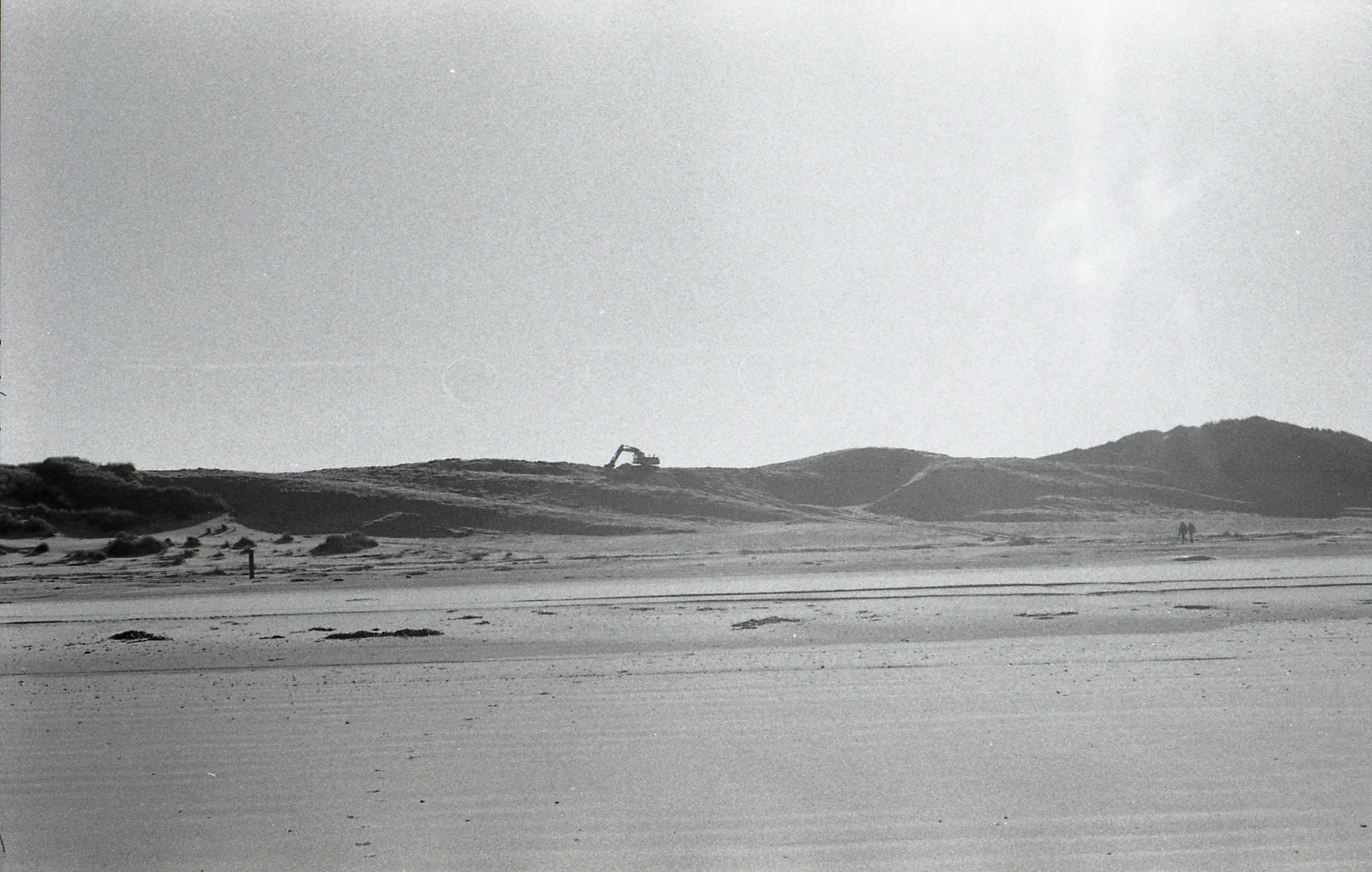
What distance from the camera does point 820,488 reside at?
85062 mm

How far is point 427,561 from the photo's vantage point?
1412 inches

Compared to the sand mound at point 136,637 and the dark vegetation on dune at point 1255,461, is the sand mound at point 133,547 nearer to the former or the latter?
the sand mound at point 136,637

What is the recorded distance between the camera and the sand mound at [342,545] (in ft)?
128

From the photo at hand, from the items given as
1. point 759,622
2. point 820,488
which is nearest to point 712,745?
point 759,622

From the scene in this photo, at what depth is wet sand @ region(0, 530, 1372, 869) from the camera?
587cm

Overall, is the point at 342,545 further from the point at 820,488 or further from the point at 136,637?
the point at 820,488

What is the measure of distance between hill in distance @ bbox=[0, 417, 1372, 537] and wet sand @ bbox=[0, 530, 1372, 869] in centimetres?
3509

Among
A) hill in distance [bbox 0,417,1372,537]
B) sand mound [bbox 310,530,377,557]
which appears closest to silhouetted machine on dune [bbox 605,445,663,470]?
hill in distance [bbox 0,417,1372,537]

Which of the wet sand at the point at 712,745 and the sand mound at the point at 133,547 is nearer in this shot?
the wet sand at the point at 712,745

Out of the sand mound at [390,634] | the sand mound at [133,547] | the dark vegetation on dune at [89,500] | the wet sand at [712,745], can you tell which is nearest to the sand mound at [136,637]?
the wet sand at [712,745]

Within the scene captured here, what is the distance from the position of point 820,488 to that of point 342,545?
51582 millimetres

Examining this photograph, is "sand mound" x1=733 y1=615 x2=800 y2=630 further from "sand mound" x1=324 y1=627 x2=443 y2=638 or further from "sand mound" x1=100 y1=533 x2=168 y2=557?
"sand mound" x1=100 y1=533 x2=168 y2=557

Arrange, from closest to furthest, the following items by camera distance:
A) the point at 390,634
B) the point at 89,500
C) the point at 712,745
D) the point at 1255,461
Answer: the point at 712,745 < the point at 390,634 < the point at 89,500 < the point at 1255,461

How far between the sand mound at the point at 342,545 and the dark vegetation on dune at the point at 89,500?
12870mm
